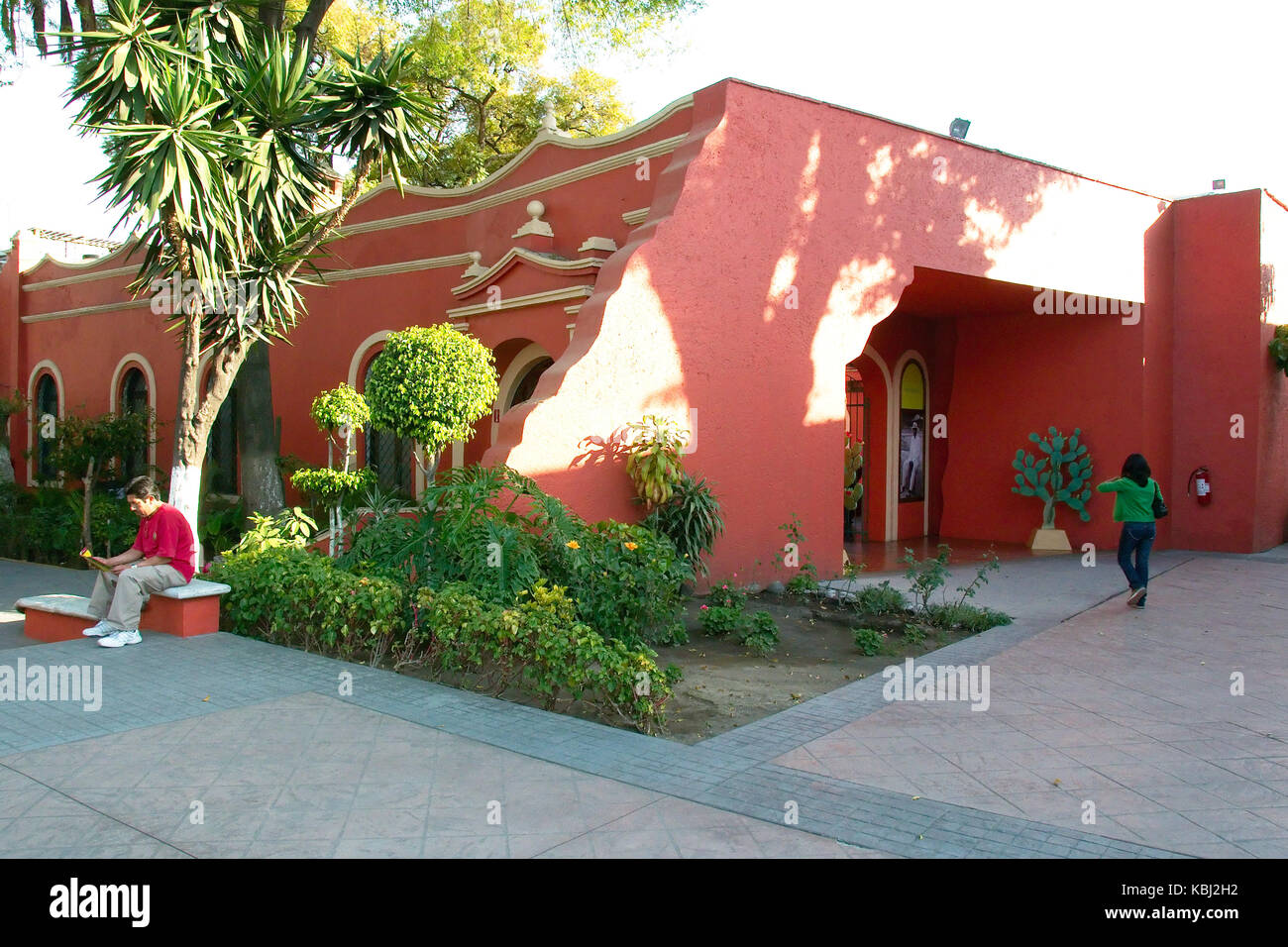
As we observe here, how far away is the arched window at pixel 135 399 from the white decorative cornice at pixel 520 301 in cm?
852

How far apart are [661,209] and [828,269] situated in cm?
218

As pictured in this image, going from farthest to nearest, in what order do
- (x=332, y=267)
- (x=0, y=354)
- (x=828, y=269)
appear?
(x=0, y=354) → (x=332, y=267) → (x=828, y=269)

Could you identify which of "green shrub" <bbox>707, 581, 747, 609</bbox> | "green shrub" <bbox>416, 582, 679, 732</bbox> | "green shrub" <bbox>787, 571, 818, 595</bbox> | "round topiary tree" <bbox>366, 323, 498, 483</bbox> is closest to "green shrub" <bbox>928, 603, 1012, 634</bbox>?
"green shrub" <bbox>787, 571, 818, 595</bbox>

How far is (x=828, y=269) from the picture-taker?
35.7 ft

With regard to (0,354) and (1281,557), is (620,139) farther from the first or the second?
(0,354)

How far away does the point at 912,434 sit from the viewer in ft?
51.4

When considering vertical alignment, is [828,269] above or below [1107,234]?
below

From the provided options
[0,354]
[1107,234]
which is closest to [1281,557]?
[1107,234]

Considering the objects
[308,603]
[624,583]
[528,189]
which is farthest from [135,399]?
[624,583]

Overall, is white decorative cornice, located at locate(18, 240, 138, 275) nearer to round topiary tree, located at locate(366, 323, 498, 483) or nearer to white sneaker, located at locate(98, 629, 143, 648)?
round topiary tree, located at locate(366, 323, 498, 483)

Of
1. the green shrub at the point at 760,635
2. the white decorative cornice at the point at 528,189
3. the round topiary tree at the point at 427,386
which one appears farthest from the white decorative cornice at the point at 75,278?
the green shrub at the point at 760,635

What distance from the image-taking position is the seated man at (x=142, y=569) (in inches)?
305

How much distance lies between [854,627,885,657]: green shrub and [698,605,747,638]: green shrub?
93 cm

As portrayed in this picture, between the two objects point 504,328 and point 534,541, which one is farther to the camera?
point 504,328
